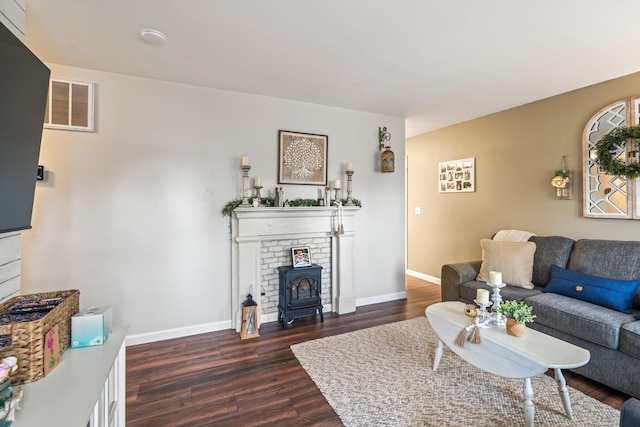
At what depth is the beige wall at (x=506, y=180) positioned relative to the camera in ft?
10.4

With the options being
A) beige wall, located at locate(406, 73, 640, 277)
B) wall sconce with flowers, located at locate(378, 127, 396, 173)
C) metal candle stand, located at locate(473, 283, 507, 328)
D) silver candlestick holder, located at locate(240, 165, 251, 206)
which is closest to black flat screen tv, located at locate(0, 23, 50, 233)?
silver candlestick holder, located at locate(240, 165, 251, 206)

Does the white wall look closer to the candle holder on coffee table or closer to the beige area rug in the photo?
the beige area rug

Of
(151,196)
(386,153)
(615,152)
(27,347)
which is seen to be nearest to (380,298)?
(386,153)

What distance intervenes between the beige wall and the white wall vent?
449 cm

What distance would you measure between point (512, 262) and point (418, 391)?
1727mm

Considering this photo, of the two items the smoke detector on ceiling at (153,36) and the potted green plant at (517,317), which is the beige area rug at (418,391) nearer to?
the potted green plant at (517,317)

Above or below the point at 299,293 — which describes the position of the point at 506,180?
above

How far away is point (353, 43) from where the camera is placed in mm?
2322

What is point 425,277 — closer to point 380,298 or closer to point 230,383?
point 380,298

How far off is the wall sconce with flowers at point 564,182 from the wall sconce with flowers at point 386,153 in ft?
5.70

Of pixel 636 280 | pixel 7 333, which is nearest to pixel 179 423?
pixel 7 333

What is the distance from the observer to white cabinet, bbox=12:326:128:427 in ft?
3.18

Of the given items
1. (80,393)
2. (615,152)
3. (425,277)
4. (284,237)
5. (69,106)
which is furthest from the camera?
(425,277)

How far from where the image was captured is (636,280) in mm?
2465
